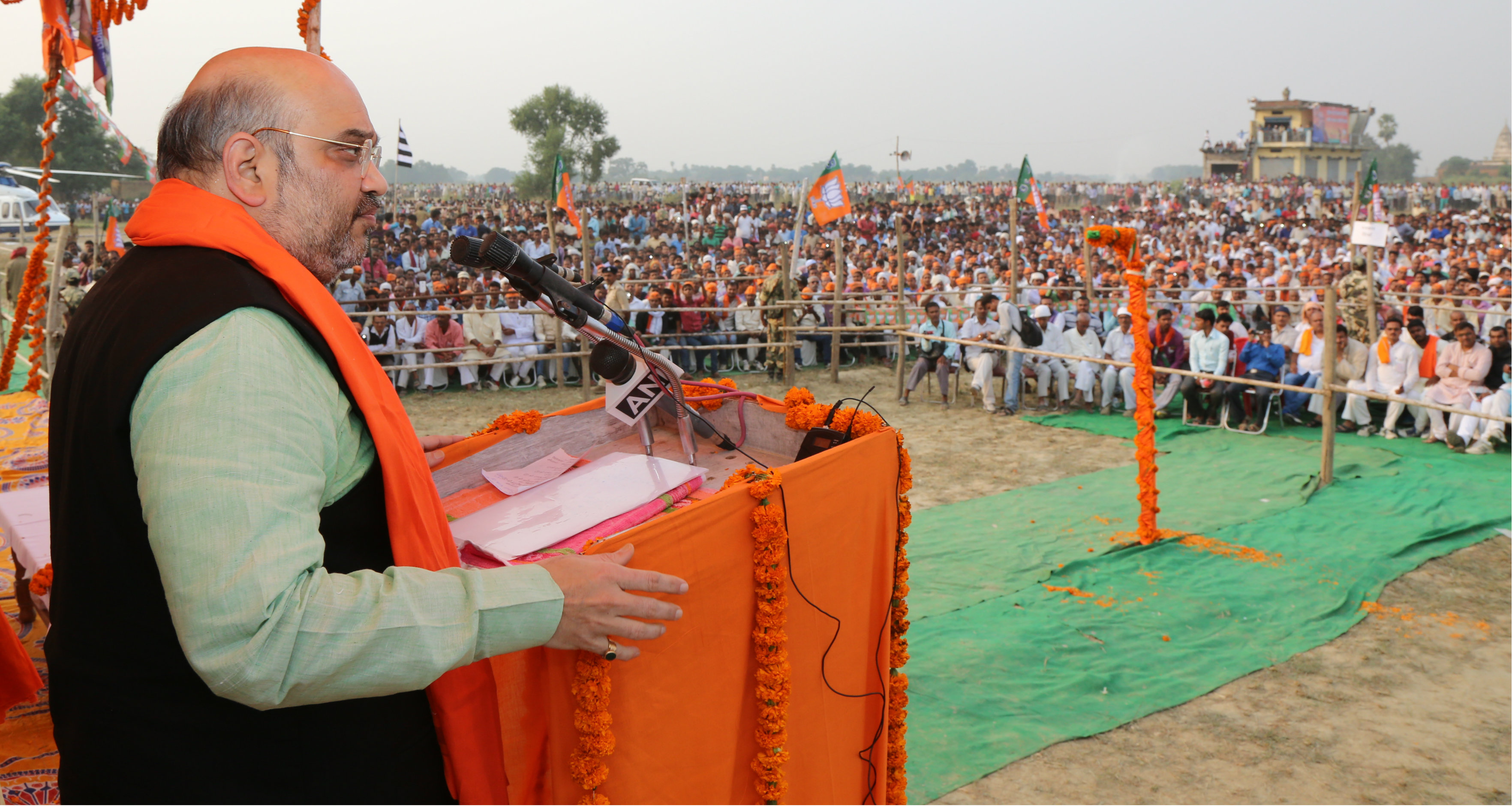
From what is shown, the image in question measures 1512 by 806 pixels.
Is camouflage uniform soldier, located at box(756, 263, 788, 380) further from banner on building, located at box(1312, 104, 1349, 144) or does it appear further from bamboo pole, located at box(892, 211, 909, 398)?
banner on building, located at box(1312, 104, 1349, 144)

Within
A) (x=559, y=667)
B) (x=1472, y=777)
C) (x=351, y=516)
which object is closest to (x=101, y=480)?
(x=351, y=516)

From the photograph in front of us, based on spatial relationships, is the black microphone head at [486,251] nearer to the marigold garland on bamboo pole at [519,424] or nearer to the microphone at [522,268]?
the microphone at [522,268]

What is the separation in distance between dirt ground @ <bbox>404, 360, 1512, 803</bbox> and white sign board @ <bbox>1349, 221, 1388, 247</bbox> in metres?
5.01

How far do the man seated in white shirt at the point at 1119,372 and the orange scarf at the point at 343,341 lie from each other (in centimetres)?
851

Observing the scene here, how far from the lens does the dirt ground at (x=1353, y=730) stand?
3.11m

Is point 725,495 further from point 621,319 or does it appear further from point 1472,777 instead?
point 1472,777

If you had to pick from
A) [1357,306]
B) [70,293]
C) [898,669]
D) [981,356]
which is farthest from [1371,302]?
[70,293]

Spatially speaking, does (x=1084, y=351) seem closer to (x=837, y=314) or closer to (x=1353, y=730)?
(x=837, y=314)

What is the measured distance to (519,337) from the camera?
1158 cm

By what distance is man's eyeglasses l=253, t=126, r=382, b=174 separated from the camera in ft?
3.67

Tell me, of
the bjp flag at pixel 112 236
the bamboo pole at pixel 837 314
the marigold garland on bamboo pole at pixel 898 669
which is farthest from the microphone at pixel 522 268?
the bjp flag at pixel 112 236

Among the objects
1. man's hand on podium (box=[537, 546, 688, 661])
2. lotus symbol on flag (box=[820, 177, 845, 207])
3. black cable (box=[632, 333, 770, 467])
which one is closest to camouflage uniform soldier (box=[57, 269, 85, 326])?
lotus symbol on flag (box=[820, 177, 845, 207])

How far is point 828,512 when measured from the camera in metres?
1.82

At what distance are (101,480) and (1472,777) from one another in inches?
155
